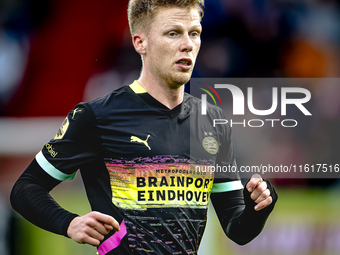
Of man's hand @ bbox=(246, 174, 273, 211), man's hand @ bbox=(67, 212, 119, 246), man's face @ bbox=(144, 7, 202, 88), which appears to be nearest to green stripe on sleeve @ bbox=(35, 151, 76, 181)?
man's hand @ bbox=(67, 212, 119, 246)

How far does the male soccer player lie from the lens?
2039 mm

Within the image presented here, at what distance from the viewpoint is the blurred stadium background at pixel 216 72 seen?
443 cm

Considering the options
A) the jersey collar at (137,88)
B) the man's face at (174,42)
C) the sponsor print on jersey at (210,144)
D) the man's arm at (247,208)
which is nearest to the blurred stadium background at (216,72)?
the man's arm at (247,208)

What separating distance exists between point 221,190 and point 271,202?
41 centimetres

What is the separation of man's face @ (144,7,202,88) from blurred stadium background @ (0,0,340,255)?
2.45 meters

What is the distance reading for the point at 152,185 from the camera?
2.11 meters

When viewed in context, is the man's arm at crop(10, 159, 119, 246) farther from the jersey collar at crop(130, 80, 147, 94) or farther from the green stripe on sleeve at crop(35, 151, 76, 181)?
the jersey collar at crop(130, 80, 147, 94)

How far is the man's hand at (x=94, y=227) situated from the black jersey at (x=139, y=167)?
0.86 feet

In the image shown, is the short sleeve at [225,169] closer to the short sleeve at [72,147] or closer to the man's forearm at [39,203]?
the short sleeve at [72,147]

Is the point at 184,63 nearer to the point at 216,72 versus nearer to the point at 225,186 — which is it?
the point at 225,186

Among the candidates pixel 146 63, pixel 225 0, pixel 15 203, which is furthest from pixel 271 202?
pixel 225 0

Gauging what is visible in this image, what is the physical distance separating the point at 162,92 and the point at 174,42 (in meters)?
0.28

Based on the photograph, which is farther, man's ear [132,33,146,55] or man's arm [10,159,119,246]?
man's ear [132,33,146,55]

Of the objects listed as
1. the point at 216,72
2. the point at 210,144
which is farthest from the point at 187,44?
the point at 216,72
